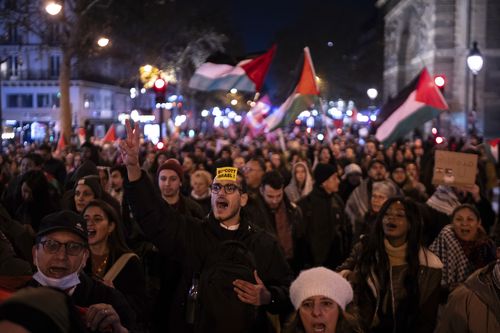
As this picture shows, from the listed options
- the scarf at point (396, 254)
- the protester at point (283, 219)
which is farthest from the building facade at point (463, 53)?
the scarf at point (396, 254)

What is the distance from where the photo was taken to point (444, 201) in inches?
365

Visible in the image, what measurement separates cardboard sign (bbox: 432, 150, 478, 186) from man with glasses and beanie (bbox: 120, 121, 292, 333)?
4.88 metres

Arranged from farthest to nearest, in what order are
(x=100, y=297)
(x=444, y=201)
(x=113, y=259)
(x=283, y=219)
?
(x=444, y=201), (x=283, y=219), (x=113, y=259), (x=100, y=297)

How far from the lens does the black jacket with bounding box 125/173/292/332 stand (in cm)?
469

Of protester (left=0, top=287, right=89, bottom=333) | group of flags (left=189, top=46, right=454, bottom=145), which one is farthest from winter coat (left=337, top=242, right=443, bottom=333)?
group of flags (left=189, top=46, right=454, bottom=145)

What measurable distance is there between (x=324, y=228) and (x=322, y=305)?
5.40 meters

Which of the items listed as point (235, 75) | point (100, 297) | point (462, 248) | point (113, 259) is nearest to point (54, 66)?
point (235, 75)

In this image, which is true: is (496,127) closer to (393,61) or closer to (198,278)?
(393,61)

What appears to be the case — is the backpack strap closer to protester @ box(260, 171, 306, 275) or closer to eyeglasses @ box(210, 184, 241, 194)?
eyeglasses @ box(210, 184, 241, 194)

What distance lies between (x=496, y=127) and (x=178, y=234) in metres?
39.9

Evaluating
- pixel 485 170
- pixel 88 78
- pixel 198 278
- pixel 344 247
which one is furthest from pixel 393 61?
pixel 198 278

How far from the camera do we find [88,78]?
69.4 meters

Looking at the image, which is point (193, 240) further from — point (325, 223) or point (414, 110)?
point (414, 110)

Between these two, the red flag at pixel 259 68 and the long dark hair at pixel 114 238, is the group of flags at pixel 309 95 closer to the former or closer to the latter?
the red flag at pixel 259 68
